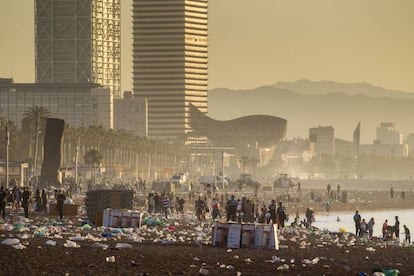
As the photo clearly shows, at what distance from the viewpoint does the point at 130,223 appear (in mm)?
49625

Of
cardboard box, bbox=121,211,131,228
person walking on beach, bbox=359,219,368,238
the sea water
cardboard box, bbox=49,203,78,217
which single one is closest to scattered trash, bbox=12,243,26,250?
cardboard box, bbox=121,211,131,228

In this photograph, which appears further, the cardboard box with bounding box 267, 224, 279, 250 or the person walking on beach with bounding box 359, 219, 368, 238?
the person walking on beach with bounding box 359, 219, 368, 238

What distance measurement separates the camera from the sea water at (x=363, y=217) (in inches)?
3583

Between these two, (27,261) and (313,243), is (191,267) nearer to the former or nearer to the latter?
(27,261)

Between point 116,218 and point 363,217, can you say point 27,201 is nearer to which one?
point 116,218

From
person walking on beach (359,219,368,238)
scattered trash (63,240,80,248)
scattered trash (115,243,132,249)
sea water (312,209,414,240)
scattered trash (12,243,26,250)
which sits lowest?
sea water (312,209,414,240)

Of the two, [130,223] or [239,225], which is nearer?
[239,225]

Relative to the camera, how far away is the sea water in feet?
299

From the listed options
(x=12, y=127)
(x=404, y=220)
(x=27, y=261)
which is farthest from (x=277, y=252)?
Answer: (x=12, y=127)

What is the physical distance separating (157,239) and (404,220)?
74.4m

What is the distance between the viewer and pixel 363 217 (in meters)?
119

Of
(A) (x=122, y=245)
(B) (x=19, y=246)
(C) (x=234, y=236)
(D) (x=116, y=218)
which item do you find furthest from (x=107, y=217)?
(B) (x=19, y=246)

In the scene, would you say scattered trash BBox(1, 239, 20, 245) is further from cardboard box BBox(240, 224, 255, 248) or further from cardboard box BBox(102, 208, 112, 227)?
cardboard box BBox(102, 208, 112, 227)

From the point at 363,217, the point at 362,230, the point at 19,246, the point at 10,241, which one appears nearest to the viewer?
the point at 19,246
